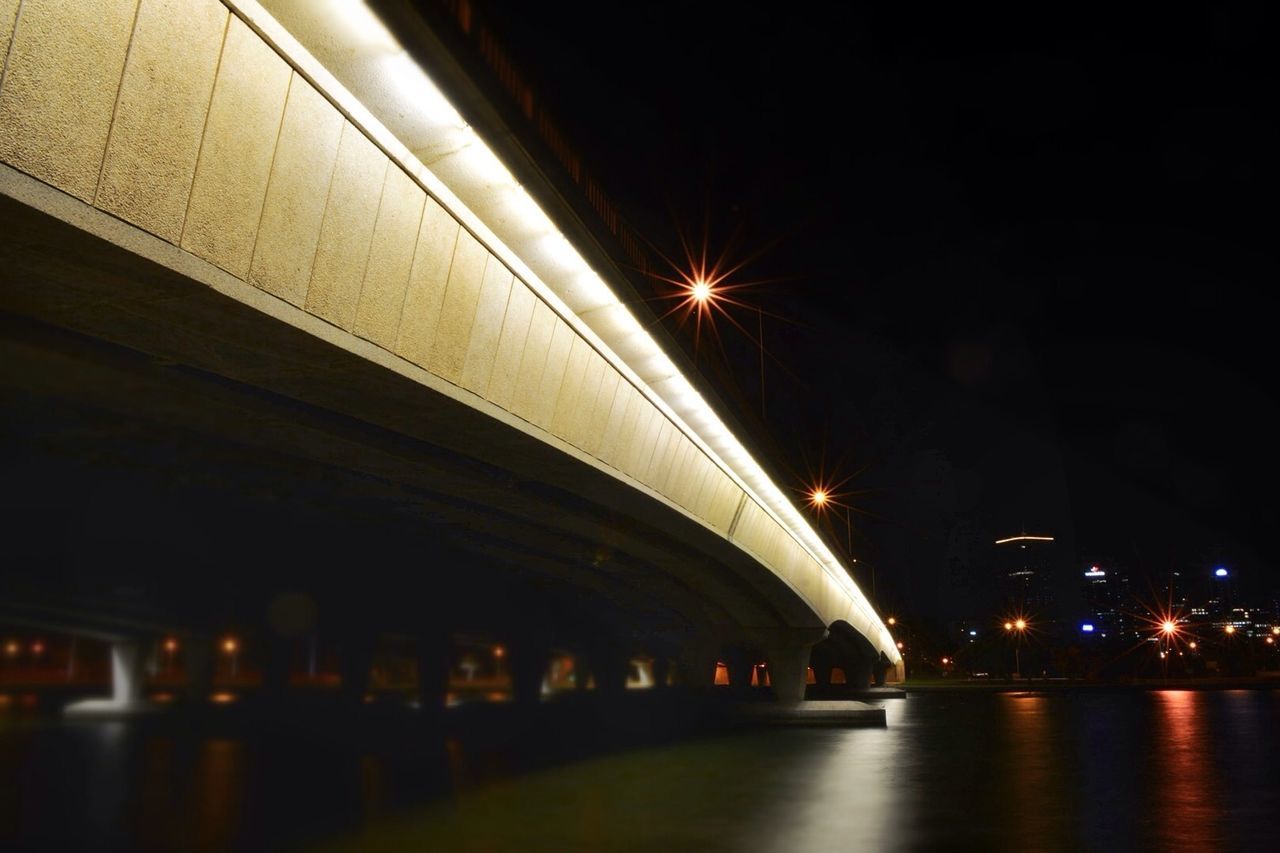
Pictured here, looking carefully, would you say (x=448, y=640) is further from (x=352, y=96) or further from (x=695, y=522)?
(x=352, y=96)

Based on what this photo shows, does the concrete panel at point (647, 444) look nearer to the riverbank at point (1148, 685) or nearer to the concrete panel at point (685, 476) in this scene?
the concrete panel at point (685, 476)

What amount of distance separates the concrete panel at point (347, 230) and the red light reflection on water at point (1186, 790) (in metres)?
11.2

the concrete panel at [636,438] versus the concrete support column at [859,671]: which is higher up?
the concrete panel at [636,438]

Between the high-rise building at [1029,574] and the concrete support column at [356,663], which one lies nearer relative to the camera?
the concrete support column at [356,663]

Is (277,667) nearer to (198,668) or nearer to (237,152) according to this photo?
(198,668)

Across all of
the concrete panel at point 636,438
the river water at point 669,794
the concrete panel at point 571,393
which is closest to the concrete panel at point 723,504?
the concrete panel at point 636,438

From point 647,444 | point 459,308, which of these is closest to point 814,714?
point 647,444

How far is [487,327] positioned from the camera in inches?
440

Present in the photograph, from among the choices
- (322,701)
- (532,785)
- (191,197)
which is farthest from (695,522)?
(322,701)

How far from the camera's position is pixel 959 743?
2669 cm

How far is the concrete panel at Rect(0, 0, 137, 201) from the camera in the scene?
5410mm

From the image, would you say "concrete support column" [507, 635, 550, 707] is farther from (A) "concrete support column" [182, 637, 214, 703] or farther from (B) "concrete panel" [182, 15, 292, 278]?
(B) "concrete panel" [182, 15, 292, 278]

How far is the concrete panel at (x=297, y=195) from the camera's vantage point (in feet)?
24.7

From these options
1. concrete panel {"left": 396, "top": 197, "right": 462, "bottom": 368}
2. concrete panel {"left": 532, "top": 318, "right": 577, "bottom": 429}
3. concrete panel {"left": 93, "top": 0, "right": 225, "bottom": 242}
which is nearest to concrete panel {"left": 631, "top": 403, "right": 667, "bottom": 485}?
concrete panel {"left": 532, "top": 318, "right": 577, "bottom": 429}
